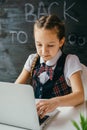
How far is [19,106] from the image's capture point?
86 cm

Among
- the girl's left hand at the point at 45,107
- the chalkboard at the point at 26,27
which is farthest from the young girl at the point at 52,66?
the chalkboard at the point at 26,27

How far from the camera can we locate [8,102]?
87 cm

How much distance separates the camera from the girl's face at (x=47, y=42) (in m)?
1.28

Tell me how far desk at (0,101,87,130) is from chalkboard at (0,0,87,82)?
68 cm

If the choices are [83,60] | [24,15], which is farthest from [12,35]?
[83,60]

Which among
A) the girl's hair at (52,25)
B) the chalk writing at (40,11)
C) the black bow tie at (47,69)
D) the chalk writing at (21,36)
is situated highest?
the chalk writing at (40,11)

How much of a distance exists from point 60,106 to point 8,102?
31 centimetres

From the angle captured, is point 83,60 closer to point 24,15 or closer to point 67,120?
point 24,15

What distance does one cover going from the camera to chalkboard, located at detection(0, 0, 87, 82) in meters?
1.73

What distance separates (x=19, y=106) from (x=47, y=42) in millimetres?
501

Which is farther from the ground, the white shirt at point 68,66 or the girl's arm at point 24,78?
the white shirt at point 68,66

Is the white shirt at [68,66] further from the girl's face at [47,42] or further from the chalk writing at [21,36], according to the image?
the chalk writing at [21,36]

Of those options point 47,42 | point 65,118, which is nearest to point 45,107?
point 65,118

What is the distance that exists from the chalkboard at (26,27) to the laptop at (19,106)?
94 cm
